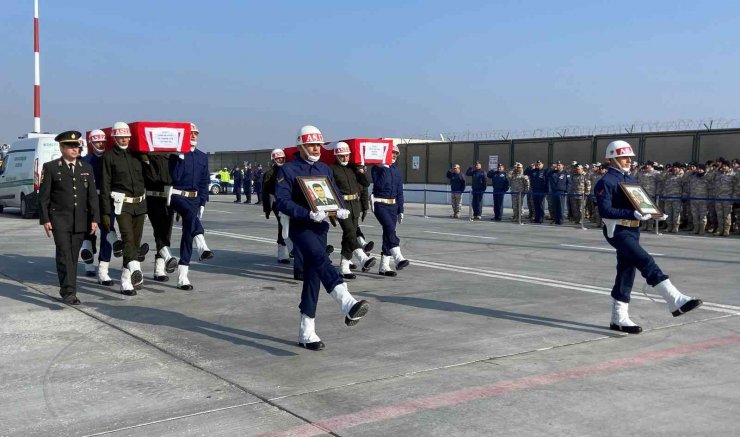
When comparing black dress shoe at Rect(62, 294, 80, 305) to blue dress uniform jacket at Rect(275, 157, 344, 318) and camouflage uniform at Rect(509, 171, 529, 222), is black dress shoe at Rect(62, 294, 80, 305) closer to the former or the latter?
blue dress uniform jacket at Rect(275, 157, 344, 318)

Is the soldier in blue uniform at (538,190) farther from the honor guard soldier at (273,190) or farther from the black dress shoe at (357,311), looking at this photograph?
the black dress shoe at (357,311)

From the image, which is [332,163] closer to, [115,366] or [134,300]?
[134,300]

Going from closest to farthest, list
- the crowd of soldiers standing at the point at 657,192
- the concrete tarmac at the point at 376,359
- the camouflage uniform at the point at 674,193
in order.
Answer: the concrete tarmac at the point at 376,359 → the crowd of soldiers standing at the point at 657,192 → the camouflage uniform at the point at 674,193

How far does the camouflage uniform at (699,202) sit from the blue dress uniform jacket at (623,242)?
495 inches

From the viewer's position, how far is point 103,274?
9938 millimetres

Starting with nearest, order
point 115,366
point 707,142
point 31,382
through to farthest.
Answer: point 31,382 < point 115,366 < point 707,142

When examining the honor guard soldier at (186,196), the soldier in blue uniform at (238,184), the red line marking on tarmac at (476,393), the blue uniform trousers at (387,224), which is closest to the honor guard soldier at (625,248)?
the red line marking on tarmac at (476,393)

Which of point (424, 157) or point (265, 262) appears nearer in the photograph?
point (265, 262)

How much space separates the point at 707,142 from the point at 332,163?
17959 millimetres

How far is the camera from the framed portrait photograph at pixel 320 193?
6398 millimetres

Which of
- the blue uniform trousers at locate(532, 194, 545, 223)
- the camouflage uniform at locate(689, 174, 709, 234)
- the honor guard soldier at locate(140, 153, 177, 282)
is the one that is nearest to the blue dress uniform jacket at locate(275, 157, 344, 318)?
the honor guard soldier at locate(140, 153, 177, 282)

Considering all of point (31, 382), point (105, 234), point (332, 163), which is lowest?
point (31, 382)

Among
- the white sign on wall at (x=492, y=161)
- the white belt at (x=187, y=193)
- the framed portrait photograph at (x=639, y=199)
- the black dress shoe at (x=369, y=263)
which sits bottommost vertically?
the black dress shoe at (x=369, y=263)

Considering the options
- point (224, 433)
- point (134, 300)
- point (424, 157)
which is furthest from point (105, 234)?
point (424, 157)
